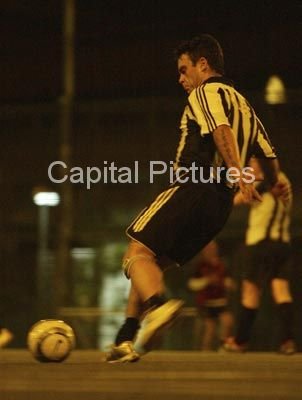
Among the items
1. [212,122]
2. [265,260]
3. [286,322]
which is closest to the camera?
[212,122]

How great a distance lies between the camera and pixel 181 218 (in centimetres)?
606

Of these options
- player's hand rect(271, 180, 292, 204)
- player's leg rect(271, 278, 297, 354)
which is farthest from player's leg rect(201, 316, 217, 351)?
player's hand rect(271, 180, 292, 204)

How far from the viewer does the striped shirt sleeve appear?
19.7 ft

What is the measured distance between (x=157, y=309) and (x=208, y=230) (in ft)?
Result: 2.07

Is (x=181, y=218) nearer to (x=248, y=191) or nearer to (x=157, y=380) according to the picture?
(x=248, y=191)

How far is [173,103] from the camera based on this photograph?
1373cm

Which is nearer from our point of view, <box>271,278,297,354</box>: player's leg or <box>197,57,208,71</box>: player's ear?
<box>197,57,208,71</box>: player's ear

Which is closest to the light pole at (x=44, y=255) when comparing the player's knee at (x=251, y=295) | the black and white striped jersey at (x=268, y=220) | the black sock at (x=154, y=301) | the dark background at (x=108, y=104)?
the dark background at (x=108, y=104)

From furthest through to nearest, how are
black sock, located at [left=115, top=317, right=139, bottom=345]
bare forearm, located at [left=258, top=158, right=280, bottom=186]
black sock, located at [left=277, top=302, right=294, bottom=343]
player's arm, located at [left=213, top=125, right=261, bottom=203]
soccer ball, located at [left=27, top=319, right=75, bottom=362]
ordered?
black sock, located at [left=277, top=302, right=294, bottom=343]
soccer ball, located at [left=27, top=319, right=75, bottom=362]
bare forearm, located at [left=258, top=158, right=280, bottom=186]
black sock, located at [left=115, top=317, right=139, bottom=345]
player's arm, located at [left=213, top=125, right=261, bottom=203]

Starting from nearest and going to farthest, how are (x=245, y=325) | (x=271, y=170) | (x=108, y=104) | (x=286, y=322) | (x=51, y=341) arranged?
(x=271, y=170) → (x=51, y=341) → (x=245, y=325) → (x=286, y=322) → (x=108, y=104)

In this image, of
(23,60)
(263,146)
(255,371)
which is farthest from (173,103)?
(263,146)

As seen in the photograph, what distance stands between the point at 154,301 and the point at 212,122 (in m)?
1.00

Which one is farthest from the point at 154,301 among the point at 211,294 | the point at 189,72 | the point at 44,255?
the point at 44,255

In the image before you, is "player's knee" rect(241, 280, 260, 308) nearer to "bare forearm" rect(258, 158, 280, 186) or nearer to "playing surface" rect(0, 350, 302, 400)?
"playing surface" rect(0, 350, 302, 400)
